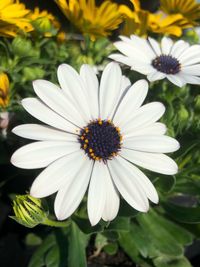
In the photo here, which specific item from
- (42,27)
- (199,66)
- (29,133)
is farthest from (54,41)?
(29,133)

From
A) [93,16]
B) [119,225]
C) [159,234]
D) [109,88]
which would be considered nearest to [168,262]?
[159,234]

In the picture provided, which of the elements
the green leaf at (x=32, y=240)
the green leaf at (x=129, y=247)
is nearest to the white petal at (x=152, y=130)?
the green leaf at (x=129, y=247)

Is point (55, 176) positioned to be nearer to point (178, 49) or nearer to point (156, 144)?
point (156, 144)

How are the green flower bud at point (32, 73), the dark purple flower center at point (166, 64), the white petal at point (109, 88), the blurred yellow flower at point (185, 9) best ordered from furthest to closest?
1. the blurred yellow flower at point (185, 9)
2. the green flower bud at point (32, 73)
3. the dark purple flower center at point (166, 64)
4. the white petal at point (109, 88)

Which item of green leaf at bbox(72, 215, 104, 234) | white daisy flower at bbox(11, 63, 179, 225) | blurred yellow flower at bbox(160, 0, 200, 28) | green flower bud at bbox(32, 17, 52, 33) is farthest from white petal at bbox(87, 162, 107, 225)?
blurred yellow flower at bbox(160, 0, 200, 28)

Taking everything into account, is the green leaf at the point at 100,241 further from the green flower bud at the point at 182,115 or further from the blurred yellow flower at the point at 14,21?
the blurred yellow flower at the point at 14,21

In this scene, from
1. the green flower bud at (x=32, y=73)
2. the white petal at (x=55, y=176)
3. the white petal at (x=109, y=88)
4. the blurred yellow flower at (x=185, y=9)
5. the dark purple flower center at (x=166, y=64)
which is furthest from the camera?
the blurred yellow flower at (x=185, y=9)

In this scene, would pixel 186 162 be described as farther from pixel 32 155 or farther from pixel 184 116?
pixel 32 155
